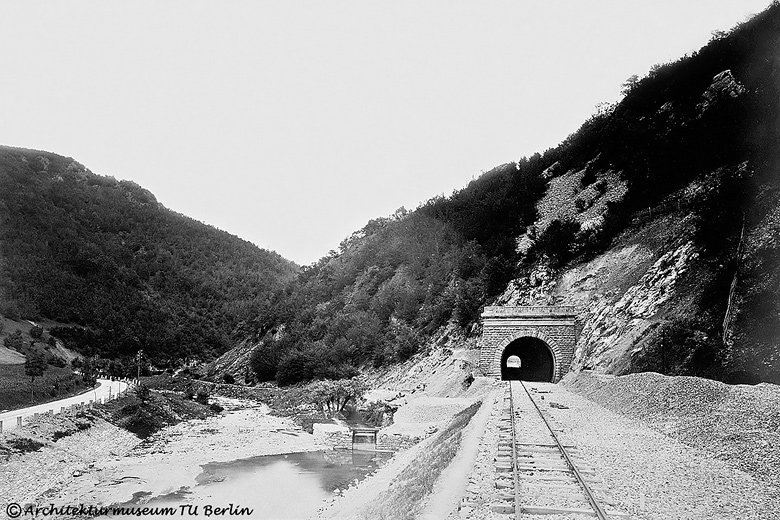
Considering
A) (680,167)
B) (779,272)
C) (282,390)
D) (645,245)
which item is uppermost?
(680,167)

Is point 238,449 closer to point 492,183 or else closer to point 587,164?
point 587,164

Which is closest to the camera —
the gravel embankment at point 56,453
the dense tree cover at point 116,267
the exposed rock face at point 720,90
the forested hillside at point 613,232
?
the gravel embankment at point 56,453

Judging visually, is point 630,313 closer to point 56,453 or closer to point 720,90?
point 720,90

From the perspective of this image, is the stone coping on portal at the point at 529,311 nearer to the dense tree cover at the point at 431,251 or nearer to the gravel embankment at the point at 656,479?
the dense tree cover at the point at 431,251

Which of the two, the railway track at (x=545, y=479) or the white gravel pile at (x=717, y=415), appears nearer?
the railway track at (x=545, y=479)

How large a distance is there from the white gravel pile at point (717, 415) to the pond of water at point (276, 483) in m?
9.49

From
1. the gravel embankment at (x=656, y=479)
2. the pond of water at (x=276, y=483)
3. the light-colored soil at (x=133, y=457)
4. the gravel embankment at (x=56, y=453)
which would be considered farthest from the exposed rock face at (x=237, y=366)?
the gravel embankment at (x=656, y=479)

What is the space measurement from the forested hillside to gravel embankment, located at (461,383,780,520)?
5.35 m

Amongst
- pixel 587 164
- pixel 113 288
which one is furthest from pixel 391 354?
pixel 113 288

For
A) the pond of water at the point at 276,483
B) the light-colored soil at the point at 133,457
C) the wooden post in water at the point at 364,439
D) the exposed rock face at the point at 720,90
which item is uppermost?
the exposed rock face at the point at 720,90

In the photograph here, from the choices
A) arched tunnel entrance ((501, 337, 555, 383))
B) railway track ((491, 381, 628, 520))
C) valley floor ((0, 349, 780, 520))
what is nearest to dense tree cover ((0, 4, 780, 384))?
valley floor ((0, 349, 780, 520))

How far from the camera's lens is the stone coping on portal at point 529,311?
35.8 m

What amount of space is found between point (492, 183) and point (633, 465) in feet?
203

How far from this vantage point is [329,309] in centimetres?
7062
